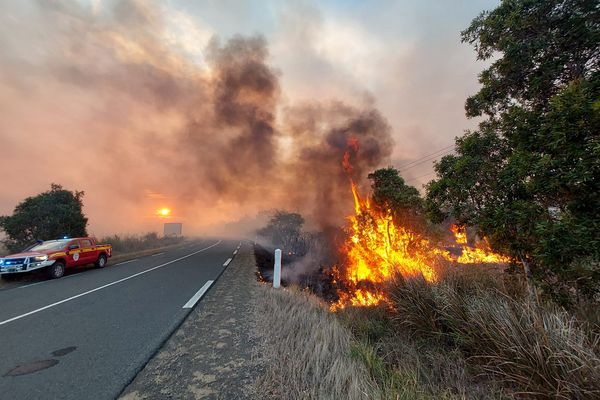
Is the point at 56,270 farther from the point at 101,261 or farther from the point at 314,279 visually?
the point at 314,279

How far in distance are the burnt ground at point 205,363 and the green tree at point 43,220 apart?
63.9ft

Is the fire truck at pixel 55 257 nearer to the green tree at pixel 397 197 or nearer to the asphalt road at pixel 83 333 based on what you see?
the asphalt road at pixel 83 333

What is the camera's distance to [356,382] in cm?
279

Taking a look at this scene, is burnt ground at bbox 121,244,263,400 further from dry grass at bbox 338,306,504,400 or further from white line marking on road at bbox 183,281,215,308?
dry grass at bbox 338,306,504,400

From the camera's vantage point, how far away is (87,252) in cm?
1302

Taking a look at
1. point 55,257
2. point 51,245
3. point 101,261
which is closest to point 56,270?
point 55,257

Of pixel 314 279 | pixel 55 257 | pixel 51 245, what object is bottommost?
pixel 314 279

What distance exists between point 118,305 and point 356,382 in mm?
6421

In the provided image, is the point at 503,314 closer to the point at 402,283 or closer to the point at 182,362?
the point at 402,283

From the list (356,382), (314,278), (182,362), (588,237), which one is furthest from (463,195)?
(314,278)

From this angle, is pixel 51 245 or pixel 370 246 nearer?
pixel 51 245

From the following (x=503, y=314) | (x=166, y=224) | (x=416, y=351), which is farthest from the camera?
(x=166, y=224)

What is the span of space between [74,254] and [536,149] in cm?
1697

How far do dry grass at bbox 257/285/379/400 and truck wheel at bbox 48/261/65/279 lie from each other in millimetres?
11066
